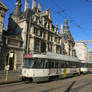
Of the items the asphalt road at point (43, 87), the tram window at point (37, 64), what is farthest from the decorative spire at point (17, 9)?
the asphalt road at point (43, 87)

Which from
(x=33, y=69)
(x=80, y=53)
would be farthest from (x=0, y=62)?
(x=80, y=53)

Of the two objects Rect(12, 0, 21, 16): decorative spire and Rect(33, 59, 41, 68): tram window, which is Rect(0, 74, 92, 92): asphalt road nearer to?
Rect(33, 59, 41, 68): tram window

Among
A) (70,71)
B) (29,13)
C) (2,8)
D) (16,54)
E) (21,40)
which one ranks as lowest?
(70,71)

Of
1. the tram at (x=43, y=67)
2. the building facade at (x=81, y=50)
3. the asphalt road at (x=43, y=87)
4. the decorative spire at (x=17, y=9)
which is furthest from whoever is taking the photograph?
the building facade at (x=81, y=50)

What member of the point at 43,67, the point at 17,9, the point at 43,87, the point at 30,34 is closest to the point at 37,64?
the point at 43,67

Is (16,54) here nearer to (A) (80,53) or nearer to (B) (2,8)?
(B) (2,8)

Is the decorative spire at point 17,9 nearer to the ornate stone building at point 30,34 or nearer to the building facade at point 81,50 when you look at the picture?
the ornate stone building at point 30,34

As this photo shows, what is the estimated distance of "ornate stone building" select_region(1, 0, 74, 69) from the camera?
26.9 metres

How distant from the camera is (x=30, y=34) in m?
30.1

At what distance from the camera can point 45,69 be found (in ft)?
41.9

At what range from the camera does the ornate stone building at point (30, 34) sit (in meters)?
26.9

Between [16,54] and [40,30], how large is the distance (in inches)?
422

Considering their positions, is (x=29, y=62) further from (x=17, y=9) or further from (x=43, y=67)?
(x=17, y=9)

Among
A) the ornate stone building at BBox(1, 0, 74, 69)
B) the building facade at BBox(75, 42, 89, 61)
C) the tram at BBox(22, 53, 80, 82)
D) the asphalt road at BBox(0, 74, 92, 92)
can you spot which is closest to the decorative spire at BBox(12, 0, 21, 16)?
the ornate stone building at BBox(1, 0, 74, 69)
